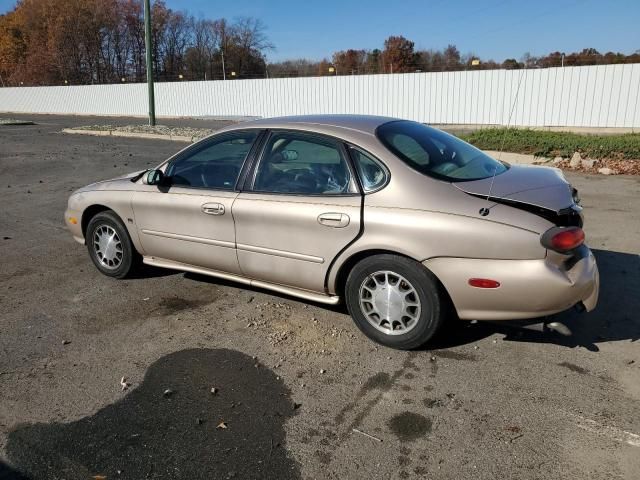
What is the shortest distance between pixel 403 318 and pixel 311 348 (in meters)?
0.71

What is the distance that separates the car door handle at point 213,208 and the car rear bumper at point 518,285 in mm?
1756

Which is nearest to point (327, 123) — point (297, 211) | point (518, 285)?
point (297, 211)

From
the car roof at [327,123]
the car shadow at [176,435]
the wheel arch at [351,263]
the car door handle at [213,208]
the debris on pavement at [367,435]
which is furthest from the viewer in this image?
the car door handle at [213,208]

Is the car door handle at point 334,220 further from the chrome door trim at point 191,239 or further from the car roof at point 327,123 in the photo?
the chrome door trim at point 191,239

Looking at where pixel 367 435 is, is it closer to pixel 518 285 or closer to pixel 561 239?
pixel 518 285

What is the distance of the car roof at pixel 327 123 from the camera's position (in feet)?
13.1

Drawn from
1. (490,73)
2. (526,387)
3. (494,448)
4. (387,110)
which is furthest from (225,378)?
(387,110)

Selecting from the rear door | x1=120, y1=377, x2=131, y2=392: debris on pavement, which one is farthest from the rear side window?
x1=120, y1=377, x2=131, y2=392: debris on pavement

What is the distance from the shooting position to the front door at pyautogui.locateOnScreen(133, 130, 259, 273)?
14.2 ft

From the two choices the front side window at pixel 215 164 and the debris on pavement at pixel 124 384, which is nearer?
the debris on pavement at pixel 124 384

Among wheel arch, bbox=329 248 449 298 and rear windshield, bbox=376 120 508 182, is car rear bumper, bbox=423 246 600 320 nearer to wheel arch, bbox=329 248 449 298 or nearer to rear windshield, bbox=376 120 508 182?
wheel arch, bbox=329 248 449 298

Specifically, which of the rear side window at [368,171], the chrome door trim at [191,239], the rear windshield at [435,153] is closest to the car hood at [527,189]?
the rear windshield at [435,153]

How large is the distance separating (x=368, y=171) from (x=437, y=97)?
22.1 metres

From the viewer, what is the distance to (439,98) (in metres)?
24.3
